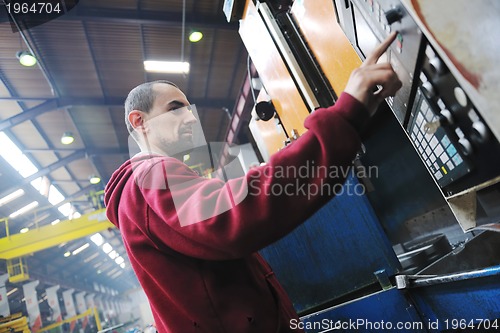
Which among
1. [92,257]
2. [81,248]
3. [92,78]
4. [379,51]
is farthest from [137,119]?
[92,257]

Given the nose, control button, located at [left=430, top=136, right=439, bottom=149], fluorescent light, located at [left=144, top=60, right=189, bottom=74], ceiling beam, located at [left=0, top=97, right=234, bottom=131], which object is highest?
ceiling beam, located at [left=0, top=97, right=234, bottom=131]

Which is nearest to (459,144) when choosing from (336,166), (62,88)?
(336,166)

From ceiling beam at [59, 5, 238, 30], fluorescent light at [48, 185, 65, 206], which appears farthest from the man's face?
fluorescent light at [48, 185, 65, 206]

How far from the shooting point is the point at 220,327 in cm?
74

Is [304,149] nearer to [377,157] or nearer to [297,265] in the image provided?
[297,265]

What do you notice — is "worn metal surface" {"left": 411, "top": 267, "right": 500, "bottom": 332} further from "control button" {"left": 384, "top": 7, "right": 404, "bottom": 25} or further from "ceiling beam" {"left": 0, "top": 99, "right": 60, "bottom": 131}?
"ceiling beam" {"left": 0, "top": 99, "right": 60, "bottom": 131}

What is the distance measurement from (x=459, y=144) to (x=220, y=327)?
0.71 meters

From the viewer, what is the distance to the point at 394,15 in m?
0.68

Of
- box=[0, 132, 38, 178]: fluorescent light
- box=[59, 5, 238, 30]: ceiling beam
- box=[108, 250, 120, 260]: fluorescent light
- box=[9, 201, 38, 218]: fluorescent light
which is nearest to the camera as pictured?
box=[59, 5, 238, 30]: ceiling beam

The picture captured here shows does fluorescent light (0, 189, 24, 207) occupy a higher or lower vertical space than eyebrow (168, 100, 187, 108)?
higher

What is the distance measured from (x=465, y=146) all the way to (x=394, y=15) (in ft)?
1.10

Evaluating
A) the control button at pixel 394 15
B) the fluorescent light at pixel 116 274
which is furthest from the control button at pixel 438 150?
the fluorescent light at pixel 116 274

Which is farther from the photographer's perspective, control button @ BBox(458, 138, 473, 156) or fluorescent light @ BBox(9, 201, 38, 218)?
fluorescent light @ BBox(9, 201, 38, 218)

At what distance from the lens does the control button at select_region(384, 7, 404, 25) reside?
26.5 inches
